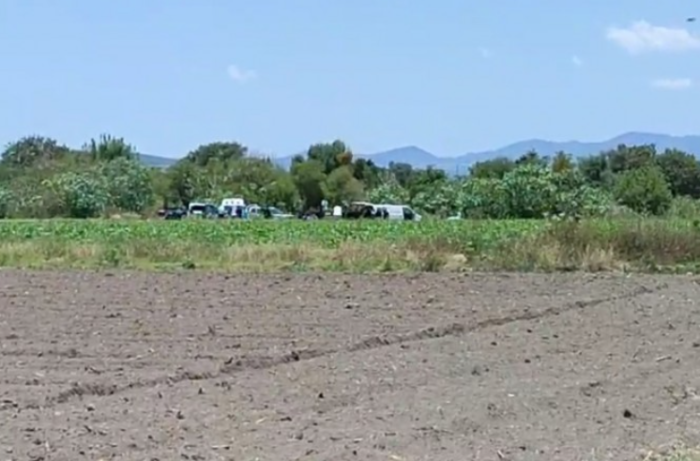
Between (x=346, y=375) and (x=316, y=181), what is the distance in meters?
99.1

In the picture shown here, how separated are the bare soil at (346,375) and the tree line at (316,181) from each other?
53.4m

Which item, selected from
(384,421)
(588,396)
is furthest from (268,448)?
(588,396)

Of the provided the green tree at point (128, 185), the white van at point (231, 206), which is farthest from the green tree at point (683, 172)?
the green tree at point (128, 185)

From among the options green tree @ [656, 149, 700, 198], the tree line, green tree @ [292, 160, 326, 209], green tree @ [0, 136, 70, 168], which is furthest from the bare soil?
green tree @ [0, 136, 70, 168]

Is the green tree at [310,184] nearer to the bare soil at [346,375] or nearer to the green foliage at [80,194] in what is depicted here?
the green foliage at [80,194]

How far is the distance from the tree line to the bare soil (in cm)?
5342

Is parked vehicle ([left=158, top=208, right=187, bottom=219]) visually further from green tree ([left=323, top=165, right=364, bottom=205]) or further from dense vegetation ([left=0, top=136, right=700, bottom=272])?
green tree ([left=323, top=165, right=364, bottom=205])

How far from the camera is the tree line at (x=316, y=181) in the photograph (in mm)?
84750


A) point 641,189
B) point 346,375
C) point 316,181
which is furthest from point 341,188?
point 346,375

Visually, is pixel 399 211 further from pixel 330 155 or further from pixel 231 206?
pixel 330 155

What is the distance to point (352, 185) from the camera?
111 meters

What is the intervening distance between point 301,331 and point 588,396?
227 inches

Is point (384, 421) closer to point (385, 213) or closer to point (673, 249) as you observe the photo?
point (673, 249)

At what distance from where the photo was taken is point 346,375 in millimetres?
12172
